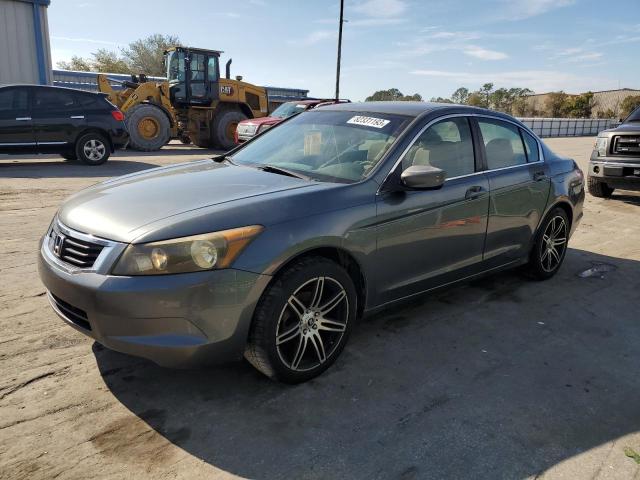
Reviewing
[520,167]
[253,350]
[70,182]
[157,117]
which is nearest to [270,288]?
[253,350]

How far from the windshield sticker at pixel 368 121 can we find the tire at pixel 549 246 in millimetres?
2015

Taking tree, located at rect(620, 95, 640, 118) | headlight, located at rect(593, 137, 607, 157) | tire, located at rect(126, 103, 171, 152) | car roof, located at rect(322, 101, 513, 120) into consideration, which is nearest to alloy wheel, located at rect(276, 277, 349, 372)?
car roof, located at rect(322, 101, 513, 120)

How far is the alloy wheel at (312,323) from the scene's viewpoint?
2902 mm

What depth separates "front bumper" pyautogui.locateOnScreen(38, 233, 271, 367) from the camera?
247 centimetres

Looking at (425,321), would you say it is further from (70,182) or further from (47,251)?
(70,182)

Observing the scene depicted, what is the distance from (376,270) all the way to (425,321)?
3.07 feet

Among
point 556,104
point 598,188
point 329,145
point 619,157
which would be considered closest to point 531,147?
point 329,145

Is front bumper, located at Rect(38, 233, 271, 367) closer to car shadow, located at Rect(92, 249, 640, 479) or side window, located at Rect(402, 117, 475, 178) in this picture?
car shadow, located at Rect(92, 249, 640, 479)

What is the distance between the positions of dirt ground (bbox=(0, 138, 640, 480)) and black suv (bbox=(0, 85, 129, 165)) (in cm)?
770

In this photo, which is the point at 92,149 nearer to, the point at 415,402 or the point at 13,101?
the point at 13,101

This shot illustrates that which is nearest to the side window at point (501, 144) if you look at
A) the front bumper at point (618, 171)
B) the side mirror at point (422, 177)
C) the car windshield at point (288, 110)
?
the side mirror at point (422, 177)

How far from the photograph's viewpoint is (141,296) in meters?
2.46

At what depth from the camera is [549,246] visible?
500cm

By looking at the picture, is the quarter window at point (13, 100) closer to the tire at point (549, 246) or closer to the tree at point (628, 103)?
the tire at point (549, 246)
